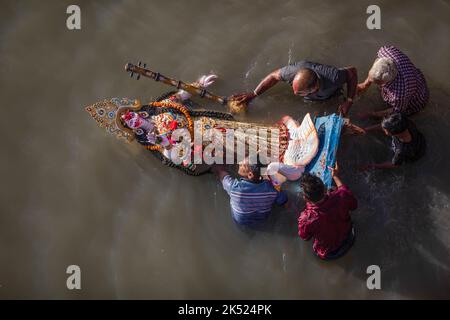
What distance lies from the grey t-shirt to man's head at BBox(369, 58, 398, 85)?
0.34 metres

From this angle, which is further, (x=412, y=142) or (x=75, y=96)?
(x=75, y=96)

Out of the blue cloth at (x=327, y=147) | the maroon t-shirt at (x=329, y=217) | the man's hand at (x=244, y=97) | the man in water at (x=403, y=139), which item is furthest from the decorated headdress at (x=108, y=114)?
the man in water at (x=403, y=139)

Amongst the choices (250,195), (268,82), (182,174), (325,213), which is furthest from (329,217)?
(182,174)

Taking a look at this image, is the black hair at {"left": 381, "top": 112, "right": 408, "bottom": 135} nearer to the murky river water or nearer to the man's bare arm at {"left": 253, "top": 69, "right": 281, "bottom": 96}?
the murky river water

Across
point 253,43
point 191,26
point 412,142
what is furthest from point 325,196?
point 191,26

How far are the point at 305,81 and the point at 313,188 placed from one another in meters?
1.12

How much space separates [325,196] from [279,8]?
2816 mm

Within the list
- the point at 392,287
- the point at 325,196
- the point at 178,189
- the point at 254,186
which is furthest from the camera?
the point at 178,189

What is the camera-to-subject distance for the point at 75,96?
609 cm

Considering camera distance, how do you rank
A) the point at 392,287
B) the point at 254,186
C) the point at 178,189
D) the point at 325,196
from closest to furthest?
1. the point at 325,196
2. the point at 254,186
3. the point at 392,287
4. the point at 178,189

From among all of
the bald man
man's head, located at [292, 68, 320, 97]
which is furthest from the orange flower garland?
man's head, located at [292, 68, 320, 97]

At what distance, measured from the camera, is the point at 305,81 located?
4617mm

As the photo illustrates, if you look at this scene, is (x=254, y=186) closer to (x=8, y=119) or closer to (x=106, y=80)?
(x=106, y=80)

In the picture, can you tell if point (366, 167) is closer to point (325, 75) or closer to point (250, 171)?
point (325, 75)
